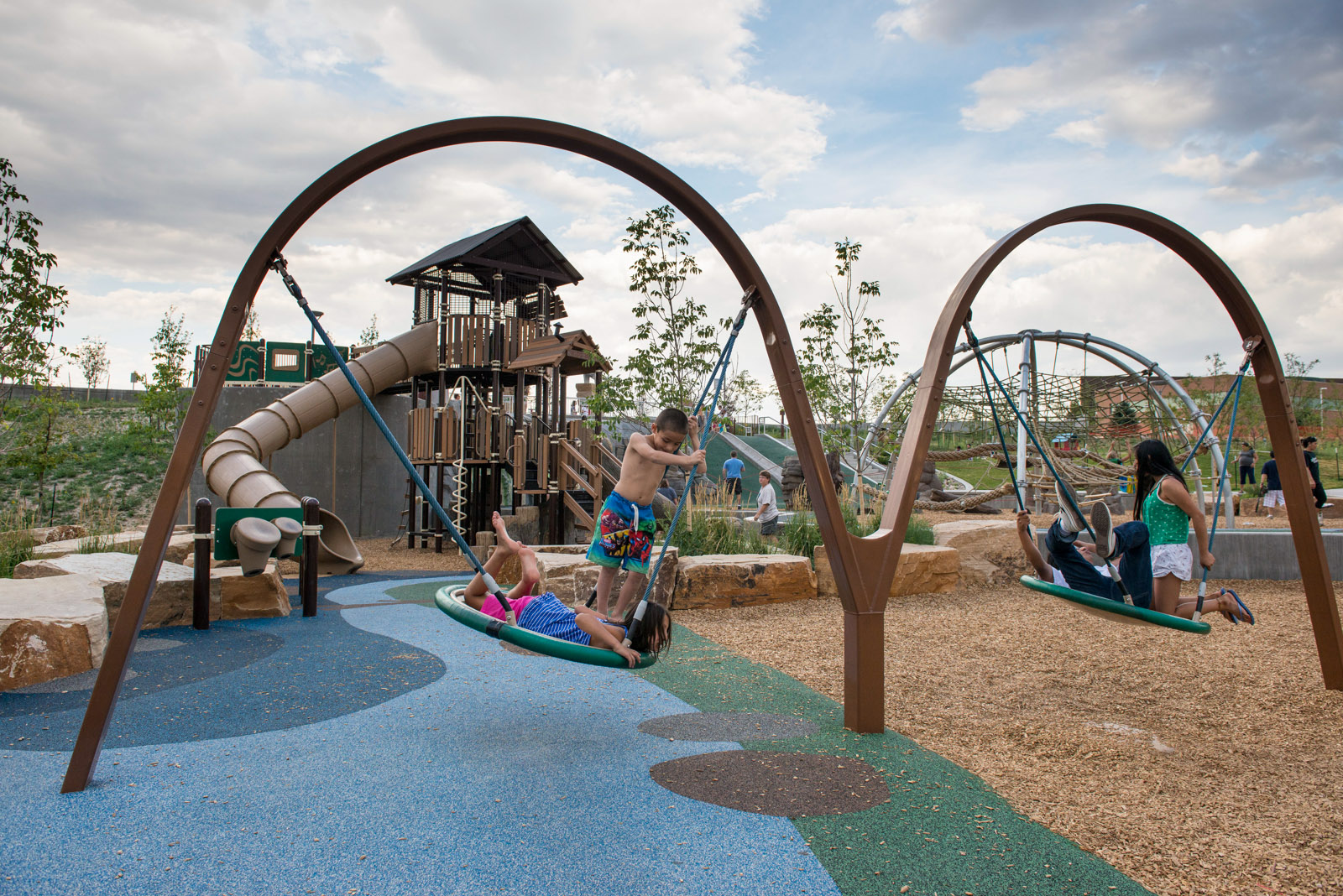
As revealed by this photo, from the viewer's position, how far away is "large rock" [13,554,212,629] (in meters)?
6.63

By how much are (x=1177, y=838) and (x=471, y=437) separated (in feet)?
44.0

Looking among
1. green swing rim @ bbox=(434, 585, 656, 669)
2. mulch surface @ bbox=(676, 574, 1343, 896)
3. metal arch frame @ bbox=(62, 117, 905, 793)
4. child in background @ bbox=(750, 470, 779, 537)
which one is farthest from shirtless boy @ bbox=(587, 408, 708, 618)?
child in background @ bbox=(750, 470, 779, 537)

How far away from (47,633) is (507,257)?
12.2m

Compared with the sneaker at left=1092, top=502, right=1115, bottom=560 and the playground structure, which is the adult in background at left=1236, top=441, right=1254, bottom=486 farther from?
the sneaker at left=1092, top=502, right=1115, bottom=560

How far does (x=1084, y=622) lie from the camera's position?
285 inches

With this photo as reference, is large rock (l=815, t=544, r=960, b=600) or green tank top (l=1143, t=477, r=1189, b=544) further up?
green tank top (l=1143, t=477, r=1189, b=544)

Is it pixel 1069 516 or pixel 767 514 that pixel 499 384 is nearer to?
pixel 767 514

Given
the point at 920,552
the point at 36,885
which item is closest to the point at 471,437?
the point at 920,552

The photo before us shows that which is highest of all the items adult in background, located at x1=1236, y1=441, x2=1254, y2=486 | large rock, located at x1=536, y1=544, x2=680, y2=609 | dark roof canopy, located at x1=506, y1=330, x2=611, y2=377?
dark roof canopy, located at x1=506, y1=330, x2=611, y2=377

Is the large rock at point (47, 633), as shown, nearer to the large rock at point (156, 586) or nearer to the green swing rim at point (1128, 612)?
the large rock at point (156, 586)

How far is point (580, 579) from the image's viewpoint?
7.11 meters

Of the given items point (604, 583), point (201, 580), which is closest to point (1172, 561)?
point (604, 583)

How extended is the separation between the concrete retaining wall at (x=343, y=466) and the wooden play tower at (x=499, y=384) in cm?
93

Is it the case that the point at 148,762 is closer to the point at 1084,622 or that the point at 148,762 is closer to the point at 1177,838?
the point at 1177,838
